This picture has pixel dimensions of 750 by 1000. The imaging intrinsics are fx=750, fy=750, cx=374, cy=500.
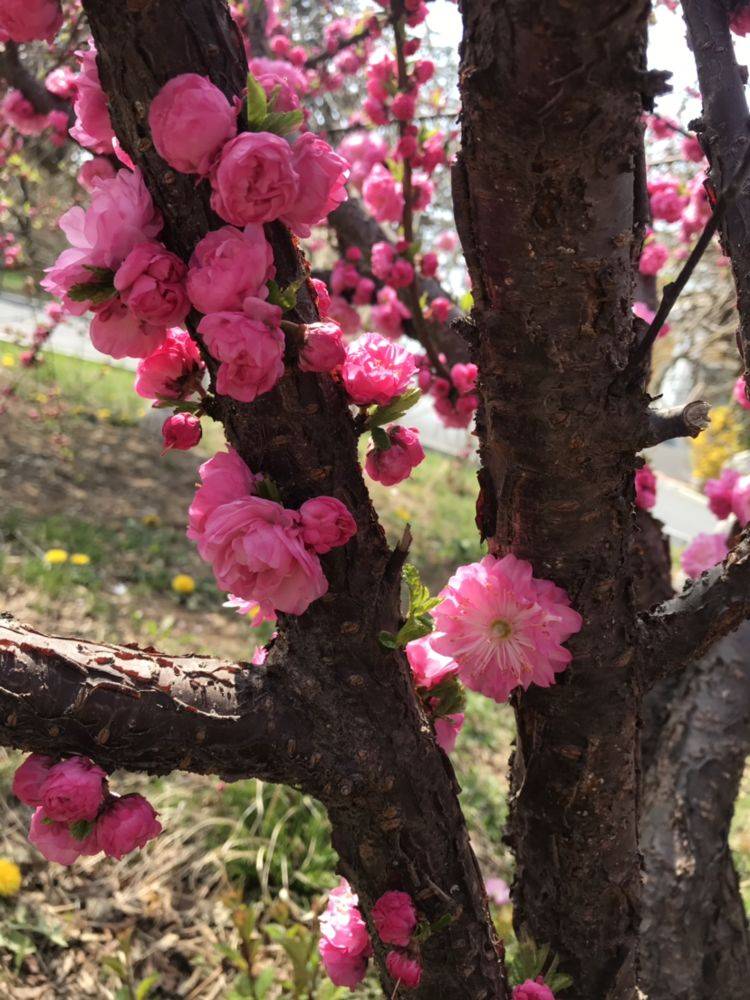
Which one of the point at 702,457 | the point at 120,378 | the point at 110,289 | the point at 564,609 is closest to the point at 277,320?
the point at 110,289

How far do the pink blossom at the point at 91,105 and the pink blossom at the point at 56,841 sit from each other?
2.74 feet

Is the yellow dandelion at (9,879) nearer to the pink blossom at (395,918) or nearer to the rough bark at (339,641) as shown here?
the rough bark at (339,641)

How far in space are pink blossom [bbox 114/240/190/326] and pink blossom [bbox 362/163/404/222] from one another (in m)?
2.20

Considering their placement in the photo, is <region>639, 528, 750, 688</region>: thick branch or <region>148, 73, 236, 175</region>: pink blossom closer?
<region>148, 73, 236, 175</region>: pink blossom

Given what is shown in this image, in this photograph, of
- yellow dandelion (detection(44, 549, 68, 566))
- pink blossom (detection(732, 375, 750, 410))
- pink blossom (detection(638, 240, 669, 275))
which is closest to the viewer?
pink blossom (detection(732, 375, 750, 410))

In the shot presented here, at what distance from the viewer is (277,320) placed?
0.80 metres

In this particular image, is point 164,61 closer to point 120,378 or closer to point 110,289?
point 110,289

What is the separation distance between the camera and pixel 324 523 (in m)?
0.87

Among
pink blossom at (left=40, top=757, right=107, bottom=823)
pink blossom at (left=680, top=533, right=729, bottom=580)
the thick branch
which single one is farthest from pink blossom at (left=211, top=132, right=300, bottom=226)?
pink blossom at (left=680, top=533, right=729, bottom=580)

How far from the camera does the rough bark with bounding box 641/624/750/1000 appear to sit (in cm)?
177

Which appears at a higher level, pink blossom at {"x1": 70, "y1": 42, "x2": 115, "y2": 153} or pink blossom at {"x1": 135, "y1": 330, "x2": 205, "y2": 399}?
pink blossom at {"x1": 70, "y1": 42, "x2": 115, "y2": 153}

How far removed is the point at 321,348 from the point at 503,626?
0.47 m

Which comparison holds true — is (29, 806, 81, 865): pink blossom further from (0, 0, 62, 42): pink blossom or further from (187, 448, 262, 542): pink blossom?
(0, 0, 62, 42): pink blossom

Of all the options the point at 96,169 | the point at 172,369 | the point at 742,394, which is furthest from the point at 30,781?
the point at 742,394
